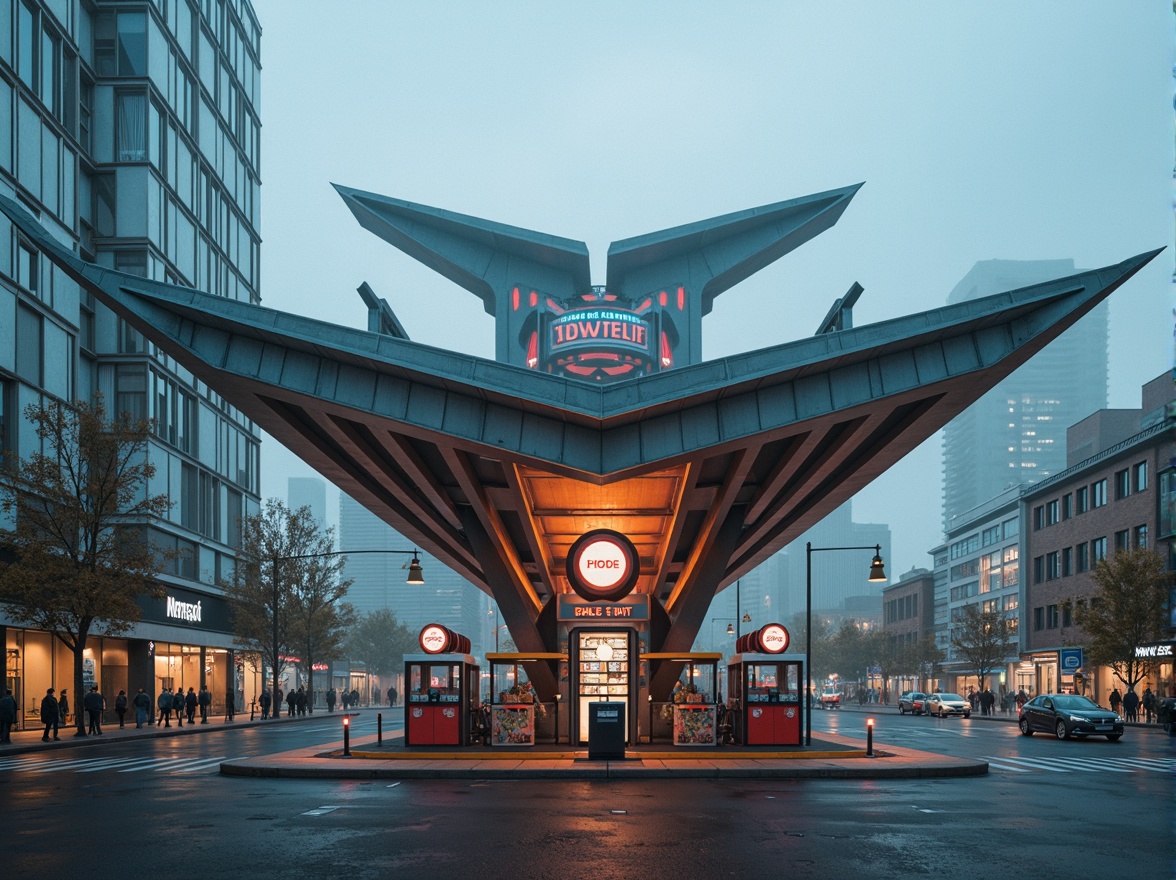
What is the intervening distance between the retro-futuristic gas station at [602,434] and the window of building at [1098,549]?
1591 inches

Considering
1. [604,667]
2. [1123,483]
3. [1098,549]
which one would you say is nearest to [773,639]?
[604,667]

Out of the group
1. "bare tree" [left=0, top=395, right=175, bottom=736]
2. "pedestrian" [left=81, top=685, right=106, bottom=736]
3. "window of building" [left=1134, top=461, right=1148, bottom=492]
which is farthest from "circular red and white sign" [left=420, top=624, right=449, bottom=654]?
"window of building" [left=1134, top=461, right=1148, bottom=492]

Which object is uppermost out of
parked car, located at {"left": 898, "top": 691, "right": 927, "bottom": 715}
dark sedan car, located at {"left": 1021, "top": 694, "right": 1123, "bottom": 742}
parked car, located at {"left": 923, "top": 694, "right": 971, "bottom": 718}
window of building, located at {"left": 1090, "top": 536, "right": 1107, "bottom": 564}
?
window of building, located at {"left": 1090, "top": 536, "right": 1107, "bottom": 564}

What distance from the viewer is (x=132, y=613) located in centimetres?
4231

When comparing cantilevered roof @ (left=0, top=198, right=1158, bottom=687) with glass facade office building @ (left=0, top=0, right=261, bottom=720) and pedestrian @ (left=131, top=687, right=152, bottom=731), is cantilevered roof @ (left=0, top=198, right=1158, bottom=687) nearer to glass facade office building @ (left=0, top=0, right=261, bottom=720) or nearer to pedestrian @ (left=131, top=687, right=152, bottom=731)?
glass facade office building @ (left=0, top=0, right=261, bottom=720)

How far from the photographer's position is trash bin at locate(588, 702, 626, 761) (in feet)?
82.5

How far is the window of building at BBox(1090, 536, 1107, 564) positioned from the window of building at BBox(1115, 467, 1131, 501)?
380 centimetres

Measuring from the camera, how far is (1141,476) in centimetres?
6800

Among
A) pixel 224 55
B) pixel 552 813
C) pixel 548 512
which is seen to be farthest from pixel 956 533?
pixel 552 813

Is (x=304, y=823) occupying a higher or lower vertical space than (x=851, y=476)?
lower

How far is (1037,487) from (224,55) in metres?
65.0

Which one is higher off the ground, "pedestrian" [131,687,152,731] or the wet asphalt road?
the wet asphalt road

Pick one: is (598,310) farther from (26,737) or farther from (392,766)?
(392,766)

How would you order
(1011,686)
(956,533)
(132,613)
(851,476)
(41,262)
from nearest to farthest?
(851,476) < (132,613) < (41,262) < (1011,686) < (956,533)
